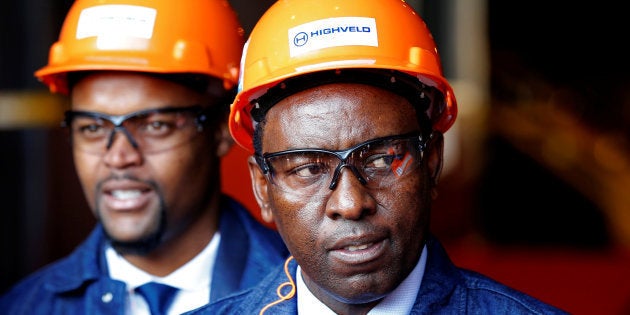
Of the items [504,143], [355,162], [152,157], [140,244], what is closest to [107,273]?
[140,244]

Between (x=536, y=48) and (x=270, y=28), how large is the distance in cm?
625

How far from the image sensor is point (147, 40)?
351 cm

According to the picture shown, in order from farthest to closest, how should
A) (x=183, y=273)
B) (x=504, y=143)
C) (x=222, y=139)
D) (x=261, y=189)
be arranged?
1. (x=504, y=143)
2. (x=222, y=139)
3. (x=183, y=273)
4. (x=261, y=189)

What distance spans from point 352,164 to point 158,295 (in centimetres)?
138

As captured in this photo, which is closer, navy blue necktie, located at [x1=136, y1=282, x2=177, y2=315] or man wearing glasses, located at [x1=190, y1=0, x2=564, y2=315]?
man wearing glasses, located at [x1=190, y1=0, x2=564, y2=315]

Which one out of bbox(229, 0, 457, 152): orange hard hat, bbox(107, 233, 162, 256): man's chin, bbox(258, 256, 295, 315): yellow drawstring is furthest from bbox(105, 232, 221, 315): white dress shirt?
bbox(229, 0, 457, 152): orange hard hat

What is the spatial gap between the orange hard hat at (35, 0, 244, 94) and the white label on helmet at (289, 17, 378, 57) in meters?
0.97

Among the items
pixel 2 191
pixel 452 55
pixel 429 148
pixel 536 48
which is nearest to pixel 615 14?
pixel 536 48

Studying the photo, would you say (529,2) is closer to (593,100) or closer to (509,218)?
(593,100)

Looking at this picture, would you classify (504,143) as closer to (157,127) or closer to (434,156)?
(157,127)

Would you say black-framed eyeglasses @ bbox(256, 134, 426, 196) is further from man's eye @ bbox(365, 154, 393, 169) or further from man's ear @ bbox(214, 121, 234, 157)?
man's ear @ bbox(214, 121, 234, 157)

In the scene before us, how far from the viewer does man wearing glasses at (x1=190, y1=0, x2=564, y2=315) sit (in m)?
2.45

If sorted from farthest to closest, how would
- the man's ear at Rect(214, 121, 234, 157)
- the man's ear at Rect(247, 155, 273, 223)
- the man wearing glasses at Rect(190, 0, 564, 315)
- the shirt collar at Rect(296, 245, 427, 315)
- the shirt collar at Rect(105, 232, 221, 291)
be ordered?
the man's ear at Rect(214, 121, 234, 157)
the shirt collar at Rect(105, 232, 221, 291)
the man's ear at Rect(247, 155, 273, 223)
the shirt collar at Rect(296, 245, 427, 315)
the man wearing glasses at Rect(190, 0, 564, 315)

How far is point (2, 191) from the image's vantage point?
5.80 metres
